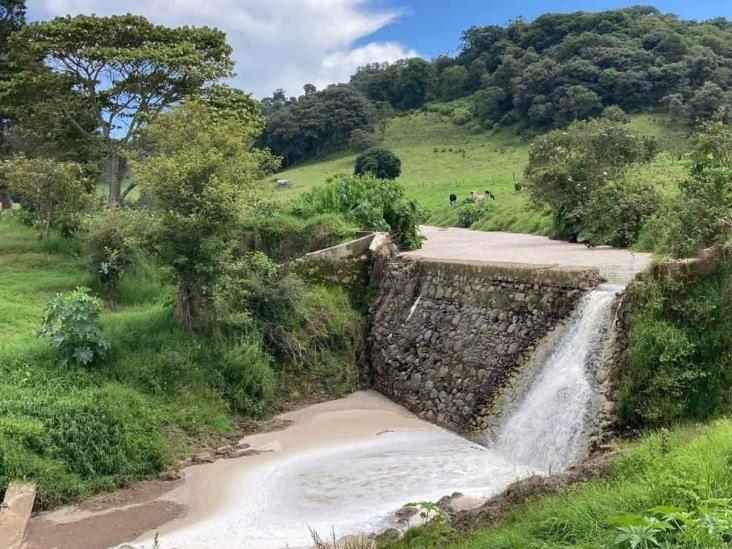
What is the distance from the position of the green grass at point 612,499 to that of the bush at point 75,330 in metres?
6.97

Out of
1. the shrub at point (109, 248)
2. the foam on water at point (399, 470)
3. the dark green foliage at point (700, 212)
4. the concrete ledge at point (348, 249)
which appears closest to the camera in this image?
the foam on water at point (399, 470)

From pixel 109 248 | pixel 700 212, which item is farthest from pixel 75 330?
pixel 700 212

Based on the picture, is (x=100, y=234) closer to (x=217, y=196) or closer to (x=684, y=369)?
(x=217, y=196)

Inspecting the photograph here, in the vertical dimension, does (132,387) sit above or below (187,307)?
below

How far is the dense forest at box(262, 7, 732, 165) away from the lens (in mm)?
51344

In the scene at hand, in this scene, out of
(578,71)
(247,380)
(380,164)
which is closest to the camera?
(247,380)

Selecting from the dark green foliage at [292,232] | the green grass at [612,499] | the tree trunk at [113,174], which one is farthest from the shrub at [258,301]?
the tree trunk at [113,174]

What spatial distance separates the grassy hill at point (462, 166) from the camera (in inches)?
942

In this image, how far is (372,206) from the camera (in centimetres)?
1720

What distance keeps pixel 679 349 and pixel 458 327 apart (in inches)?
181

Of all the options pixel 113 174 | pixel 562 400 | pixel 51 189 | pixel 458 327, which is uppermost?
pixel 113 174

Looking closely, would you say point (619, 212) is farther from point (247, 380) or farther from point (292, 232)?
point (247, 380)

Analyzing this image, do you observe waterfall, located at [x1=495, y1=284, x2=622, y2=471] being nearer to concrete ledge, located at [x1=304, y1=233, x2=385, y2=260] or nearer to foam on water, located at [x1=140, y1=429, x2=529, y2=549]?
foam on water, located at [x1=140, y1=429, x2=529, y2=549]

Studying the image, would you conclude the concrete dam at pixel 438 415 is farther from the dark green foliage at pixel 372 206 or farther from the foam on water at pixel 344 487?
the dark green foliage at pixel 372 206
